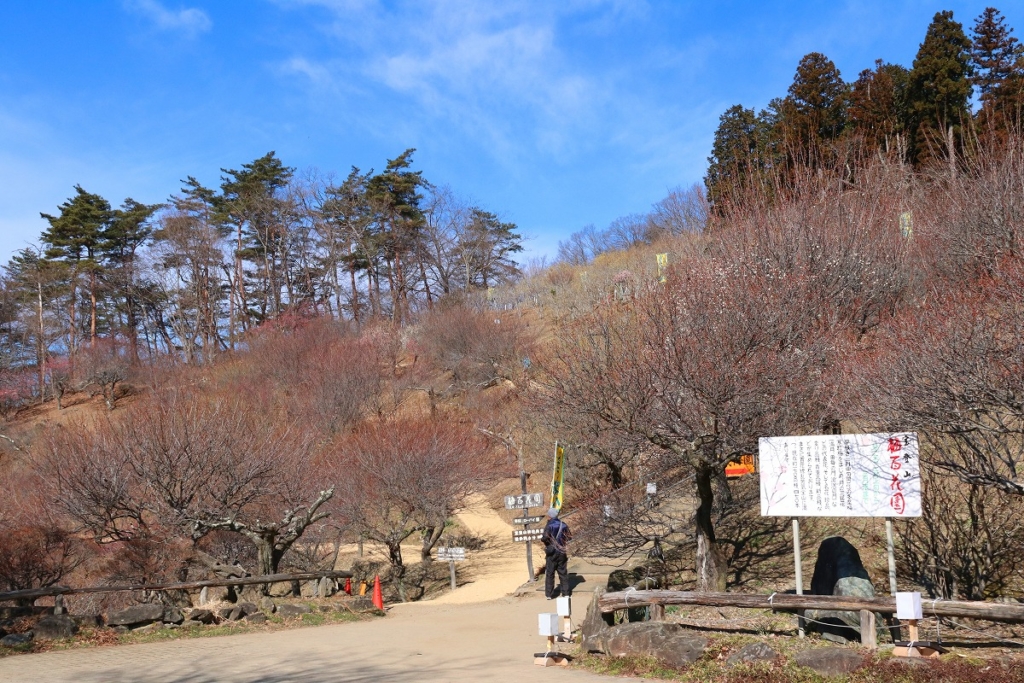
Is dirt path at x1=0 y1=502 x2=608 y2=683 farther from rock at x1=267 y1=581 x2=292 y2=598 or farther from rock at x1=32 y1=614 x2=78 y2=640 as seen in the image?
rock at x1=267 y1=581 x2=292 y2=598

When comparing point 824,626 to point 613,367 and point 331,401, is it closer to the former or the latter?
point 613,367

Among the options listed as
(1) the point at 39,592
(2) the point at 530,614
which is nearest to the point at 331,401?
(2) the point at 530,614

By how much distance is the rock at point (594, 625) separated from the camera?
1138 centimetres

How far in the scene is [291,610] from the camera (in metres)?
16.3

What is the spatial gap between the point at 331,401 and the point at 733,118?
28533 millimetres

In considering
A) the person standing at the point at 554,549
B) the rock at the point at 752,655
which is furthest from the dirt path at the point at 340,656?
the rock at the point at 752,655

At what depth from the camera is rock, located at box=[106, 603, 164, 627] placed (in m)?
14.0

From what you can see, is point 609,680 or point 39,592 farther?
point 39,592

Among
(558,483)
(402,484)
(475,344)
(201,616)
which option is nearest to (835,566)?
(558,483)

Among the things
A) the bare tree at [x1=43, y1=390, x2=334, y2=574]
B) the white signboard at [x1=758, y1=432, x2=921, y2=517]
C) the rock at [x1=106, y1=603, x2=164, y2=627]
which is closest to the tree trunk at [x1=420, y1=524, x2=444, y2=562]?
the bare tree at [x1=43, y1=390, x2=334, y2=574]

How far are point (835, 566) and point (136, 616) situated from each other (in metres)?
11.0

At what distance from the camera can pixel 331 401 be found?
36.2 metres

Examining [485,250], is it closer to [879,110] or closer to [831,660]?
[879,110]

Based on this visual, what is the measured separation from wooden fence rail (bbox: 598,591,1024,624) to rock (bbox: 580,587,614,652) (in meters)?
0.12
